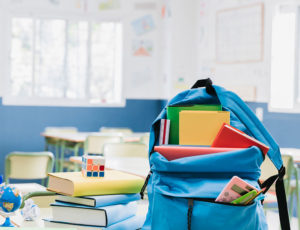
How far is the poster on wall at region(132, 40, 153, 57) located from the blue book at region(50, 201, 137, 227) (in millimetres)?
6355

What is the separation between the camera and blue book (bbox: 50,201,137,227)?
4.21 ft

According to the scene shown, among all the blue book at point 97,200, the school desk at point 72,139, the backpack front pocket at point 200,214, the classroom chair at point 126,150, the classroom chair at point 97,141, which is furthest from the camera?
the school desk at point 72,139

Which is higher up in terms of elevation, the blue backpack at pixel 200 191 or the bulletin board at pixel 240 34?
the bulletin board at pixel 240 34

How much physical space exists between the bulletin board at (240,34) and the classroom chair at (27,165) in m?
2.79

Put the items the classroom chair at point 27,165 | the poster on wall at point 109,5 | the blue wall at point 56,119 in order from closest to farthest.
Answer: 1. the classroom chair at point 27,165
2. the blue wall at point 56,119
3. the poster on wall at point 109,5

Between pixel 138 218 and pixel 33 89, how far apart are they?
6061 millimetres

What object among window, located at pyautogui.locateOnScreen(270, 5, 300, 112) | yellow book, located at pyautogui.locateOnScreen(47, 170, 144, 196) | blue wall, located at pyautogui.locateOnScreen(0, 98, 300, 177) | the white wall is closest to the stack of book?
yellow book, located at pyautogui.locateOnScreen(47, 170, 144, 196)

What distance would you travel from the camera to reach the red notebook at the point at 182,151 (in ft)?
4.00

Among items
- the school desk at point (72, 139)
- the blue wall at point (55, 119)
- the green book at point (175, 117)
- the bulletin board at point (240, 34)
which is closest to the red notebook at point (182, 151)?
the green book at point (175, 117)

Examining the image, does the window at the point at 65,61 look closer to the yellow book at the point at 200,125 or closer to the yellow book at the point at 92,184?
the yellow book at the point at 92,184

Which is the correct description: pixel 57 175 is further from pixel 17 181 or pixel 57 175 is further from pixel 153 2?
pixel 153 2

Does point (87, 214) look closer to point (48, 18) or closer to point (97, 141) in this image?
point (97, 141)

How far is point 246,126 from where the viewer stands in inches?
53.0

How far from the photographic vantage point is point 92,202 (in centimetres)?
128
